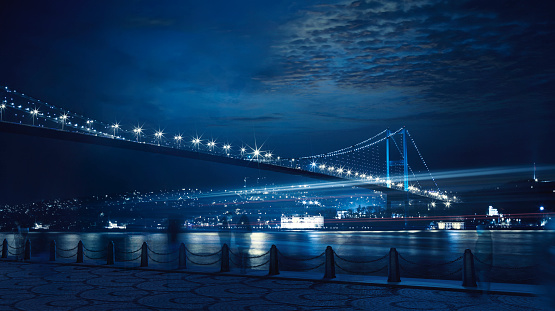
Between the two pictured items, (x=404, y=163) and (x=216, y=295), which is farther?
(x=404, y=163)

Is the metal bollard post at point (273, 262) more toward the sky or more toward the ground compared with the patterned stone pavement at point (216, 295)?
more toward the sky

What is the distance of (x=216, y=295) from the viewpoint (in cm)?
1004

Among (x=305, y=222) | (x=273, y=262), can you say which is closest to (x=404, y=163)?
(x=305, y=222)

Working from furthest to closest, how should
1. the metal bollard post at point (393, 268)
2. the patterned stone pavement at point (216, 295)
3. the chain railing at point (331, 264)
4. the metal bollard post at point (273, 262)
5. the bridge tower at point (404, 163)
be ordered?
the bridge tower at point (404, 163) < the metal bollard post at point (273, 262) < the metal bollard post at point (393, 268) < the chain railing at point (331, 264) < the patterned stone pavement at point (216, 295)

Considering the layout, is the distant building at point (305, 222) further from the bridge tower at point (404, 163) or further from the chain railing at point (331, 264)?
the chain railing at point (331, 264)

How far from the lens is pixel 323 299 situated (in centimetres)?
948

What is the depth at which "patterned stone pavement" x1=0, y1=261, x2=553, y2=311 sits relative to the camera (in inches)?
346

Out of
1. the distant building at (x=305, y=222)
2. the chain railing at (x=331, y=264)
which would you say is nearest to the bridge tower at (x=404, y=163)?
the distant building at (x=305, y=222)

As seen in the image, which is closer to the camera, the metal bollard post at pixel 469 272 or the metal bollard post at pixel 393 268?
the metal bollard post at pixel 469 272

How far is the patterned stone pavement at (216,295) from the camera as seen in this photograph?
8.79 meters

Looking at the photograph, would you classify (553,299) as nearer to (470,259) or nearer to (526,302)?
(526,302)

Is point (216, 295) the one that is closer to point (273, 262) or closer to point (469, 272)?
point (273, 262)

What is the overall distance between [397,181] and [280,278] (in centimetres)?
7455

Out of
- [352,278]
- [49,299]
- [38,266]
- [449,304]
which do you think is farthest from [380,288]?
[38,266]
